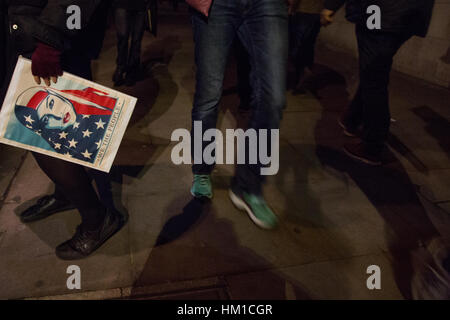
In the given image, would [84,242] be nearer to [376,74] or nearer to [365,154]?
[365,154]

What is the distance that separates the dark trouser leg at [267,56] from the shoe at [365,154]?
138 cm

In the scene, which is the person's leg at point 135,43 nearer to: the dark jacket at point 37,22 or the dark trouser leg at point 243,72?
the dark trouser leg at point 243,72

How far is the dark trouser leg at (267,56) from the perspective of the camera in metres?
2.01

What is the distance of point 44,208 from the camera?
229cm

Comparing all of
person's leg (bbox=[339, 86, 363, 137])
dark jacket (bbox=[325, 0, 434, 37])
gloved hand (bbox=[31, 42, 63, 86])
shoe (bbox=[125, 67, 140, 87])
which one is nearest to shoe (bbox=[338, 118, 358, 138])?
person's leg (bbox=[339, 86, 363, 137])

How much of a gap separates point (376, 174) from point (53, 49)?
8.71 feet

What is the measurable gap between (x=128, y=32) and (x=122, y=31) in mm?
94

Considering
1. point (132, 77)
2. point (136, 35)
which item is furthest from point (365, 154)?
point (136, 35)

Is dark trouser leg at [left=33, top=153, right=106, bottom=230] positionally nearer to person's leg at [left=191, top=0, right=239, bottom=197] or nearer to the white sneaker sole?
person's leg at [left=191, top=0, right=239, bottom=197]

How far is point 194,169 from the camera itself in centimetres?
253

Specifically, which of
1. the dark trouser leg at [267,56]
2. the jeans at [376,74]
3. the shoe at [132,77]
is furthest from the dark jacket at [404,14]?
the shoe at [132,77]

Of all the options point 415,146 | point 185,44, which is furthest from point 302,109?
point 185,44

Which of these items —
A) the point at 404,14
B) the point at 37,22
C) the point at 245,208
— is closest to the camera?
the point at 37,22

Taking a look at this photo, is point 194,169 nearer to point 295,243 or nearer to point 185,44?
point 295,243
